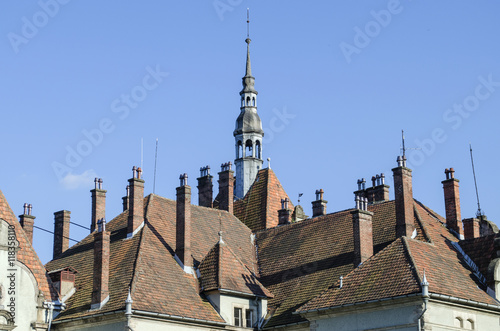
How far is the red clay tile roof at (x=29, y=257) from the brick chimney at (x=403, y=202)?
18.8 meters

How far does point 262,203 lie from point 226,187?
3436mm

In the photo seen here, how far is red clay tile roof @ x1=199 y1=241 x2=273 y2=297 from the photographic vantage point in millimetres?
52075

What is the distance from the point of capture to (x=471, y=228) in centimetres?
5662

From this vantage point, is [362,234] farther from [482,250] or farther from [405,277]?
[482,250]

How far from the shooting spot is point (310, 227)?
2335 inches

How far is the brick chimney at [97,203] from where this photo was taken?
61.2m

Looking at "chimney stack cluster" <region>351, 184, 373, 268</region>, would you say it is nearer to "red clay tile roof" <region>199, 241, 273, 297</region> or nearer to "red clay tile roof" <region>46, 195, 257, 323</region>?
"red clay tile roof" <region>199, 241, 273, 297</region>

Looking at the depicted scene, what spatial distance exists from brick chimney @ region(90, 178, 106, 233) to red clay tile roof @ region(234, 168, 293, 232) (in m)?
10.0

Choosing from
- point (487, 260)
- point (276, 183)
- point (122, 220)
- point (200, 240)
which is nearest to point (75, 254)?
point (122, 220)

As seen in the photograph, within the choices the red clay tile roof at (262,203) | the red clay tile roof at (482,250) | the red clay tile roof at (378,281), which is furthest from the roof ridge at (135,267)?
the red clay tile roof at (482,250)

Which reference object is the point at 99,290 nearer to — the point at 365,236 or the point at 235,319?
the point at 235,319

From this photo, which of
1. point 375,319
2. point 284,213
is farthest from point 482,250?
point 284,213

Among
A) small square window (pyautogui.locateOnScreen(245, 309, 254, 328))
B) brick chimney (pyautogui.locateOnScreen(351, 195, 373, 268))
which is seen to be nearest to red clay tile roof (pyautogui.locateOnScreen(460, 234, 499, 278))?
brick chimney (pyautogui.locateOnScreen(351, 195, 373, 268))

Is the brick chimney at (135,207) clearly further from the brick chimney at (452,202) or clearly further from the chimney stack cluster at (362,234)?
the brick chimney at (452,202)
